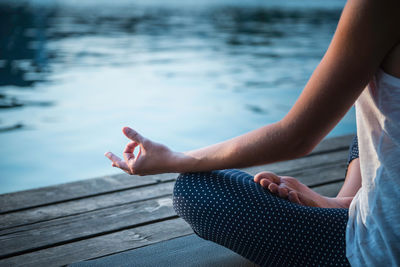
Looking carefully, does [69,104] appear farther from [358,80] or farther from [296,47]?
[296,47]

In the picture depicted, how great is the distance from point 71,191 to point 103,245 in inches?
20.5

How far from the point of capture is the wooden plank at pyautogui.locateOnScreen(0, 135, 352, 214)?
1.92m

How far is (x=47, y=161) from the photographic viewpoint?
151 inches

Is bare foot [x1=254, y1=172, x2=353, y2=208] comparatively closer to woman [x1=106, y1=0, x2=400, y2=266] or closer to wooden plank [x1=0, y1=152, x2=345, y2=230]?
woman [x1=106, y1=0, x2=400, y2=266]

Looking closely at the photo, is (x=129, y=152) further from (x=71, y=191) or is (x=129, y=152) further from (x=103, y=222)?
(x=71, y=191)

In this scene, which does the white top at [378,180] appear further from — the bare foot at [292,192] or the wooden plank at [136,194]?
the wooden plank at [136,194]

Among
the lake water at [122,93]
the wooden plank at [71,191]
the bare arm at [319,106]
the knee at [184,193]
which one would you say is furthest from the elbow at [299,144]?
the lake water at [122,93]

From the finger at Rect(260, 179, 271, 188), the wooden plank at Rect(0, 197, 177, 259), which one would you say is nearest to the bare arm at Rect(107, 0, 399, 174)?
the finger at Rect(260, 179, 271, 188)

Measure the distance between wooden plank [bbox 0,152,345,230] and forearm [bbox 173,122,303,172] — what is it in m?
0.92

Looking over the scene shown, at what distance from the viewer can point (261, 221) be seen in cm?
109

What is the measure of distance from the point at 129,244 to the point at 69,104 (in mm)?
3957

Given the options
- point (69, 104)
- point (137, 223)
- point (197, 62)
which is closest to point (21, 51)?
point (197, 62)

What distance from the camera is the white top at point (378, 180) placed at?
0.89 meters

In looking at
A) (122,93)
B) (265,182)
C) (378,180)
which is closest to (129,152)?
(265,182)
